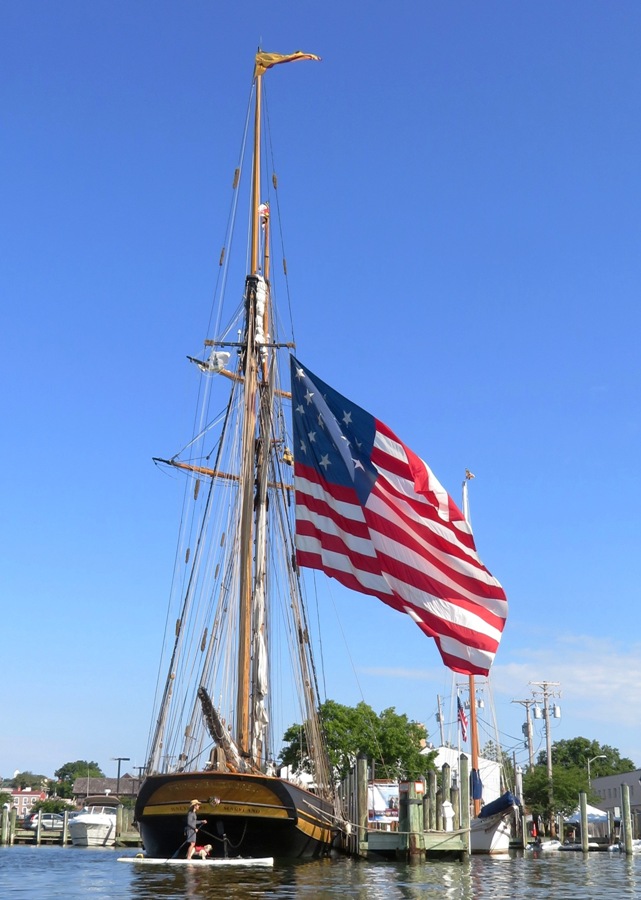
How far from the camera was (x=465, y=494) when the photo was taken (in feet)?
179

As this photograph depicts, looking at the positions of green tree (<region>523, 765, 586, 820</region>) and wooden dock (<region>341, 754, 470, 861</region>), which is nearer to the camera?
wooden dock (<region>341, 754, 470, 861</region>)

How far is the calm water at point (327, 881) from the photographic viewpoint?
858 inches

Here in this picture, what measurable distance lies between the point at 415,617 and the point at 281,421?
16.1 m

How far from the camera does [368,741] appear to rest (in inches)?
3322

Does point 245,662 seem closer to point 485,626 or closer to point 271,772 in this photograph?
point 271,772

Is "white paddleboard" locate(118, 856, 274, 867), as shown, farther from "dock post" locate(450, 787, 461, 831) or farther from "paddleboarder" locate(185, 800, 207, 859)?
"dock post" locate(450, 787, 461, 831)

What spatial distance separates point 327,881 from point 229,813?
4.04 m

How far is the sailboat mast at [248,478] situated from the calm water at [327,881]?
17.1ft

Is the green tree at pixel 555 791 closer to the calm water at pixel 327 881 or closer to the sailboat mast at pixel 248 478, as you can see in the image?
the calm water at pixel 327 881

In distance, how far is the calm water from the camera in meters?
21.8

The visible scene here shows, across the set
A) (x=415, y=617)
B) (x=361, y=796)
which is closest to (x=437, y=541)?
(x=415, y=617)

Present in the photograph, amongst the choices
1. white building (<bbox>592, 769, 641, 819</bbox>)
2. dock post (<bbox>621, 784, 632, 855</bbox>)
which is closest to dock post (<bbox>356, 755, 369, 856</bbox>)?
dock post (<bbox>621, 784, 632, 855</bbox>)

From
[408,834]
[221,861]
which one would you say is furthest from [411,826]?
[221,861]

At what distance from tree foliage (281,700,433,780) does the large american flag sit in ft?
190
